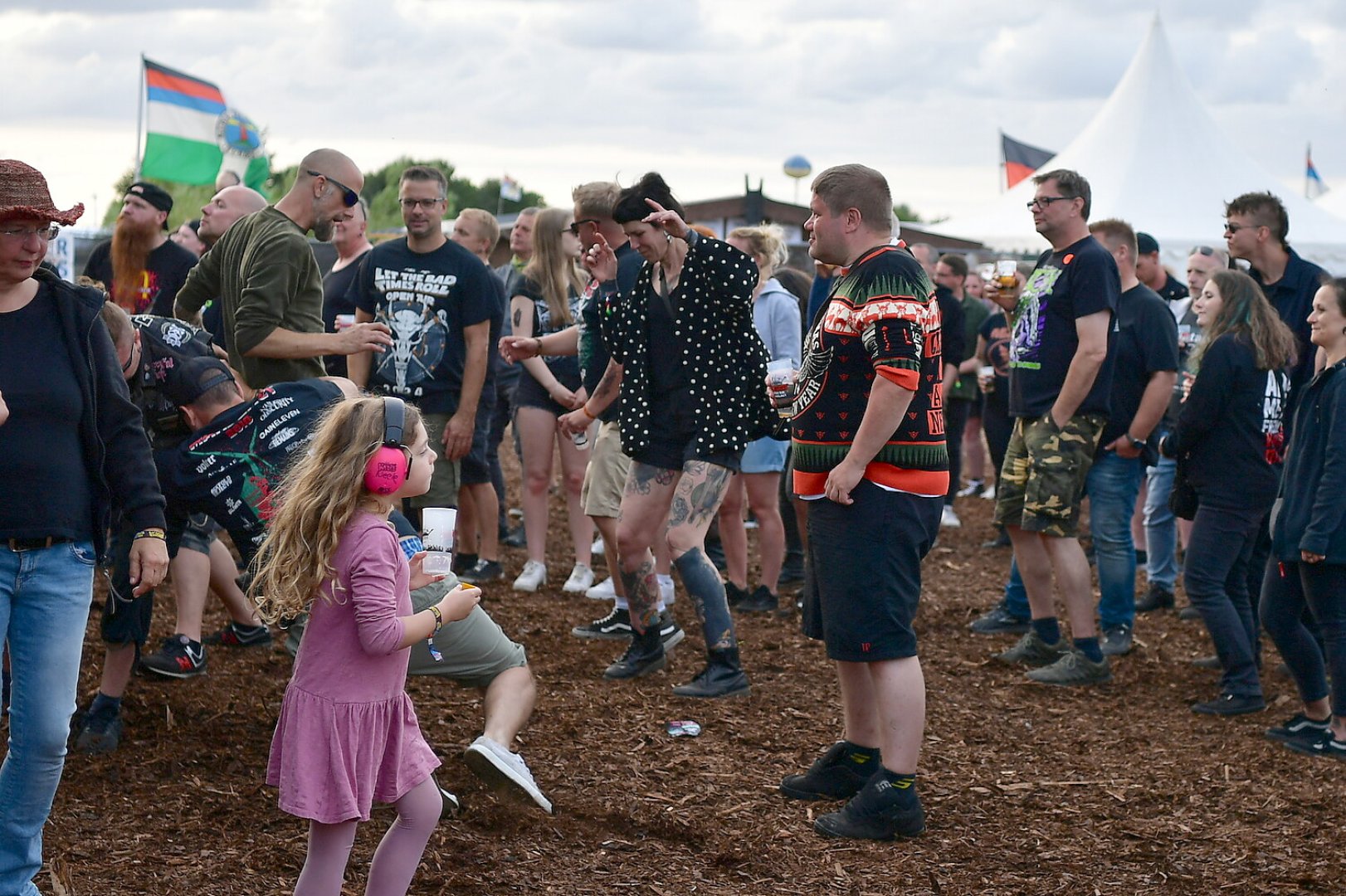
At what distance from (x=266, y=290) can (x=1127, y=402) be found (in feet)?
13.6

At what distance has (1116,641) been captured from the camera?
6875 millimetres

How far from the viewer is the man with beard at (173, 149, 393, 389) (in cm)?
544

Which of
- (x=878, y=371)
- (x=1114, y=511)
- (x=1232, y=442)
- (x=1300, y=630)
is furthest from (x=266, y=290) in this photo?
(x=1300, y=630)

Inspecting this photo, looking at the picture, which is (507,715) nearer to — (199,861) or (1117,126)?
(199,861)

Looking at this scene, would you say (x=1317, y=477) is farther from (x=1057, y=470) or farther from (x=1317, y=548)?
(x=1057, y=470)

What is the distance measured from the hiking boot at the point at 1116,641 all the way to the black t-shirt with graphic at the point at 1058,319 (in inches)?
55.5

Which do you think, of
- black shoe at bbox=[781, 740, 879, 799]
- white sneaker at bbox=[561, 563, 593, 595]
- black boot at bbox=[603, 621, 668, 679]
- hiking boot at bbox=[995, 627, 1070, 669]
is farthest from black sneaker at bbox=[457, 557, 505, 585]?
black shoe at bbox=[781, 740, 879, 799]

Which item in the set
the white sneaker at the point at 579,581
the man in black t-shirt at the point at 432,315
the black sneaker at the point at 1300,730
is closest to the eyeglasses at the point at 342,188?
the man in black t-shirt at the point at 432,315

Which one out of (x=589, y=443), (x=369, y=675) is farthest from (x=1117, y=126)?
(x=369, y=675)

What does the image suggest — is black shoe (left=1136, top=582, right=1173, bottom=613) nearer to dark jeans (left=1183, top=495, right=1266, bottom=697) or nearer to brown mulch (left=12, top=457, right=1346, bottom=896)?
brown mulch (left=12, top=457, right=1346, bottom=896)

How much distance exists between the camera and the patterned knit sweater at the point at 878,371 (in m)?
4.02

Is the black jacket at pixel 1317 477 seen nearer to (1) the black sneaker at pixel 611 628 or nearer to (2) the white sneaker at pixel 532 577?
(1) the black sneaker at pixel 611 628

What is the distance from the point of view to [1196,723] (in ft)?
19.0

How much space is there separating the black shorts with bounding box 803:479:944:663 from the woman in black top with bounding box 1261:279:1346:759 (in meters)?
1.88
